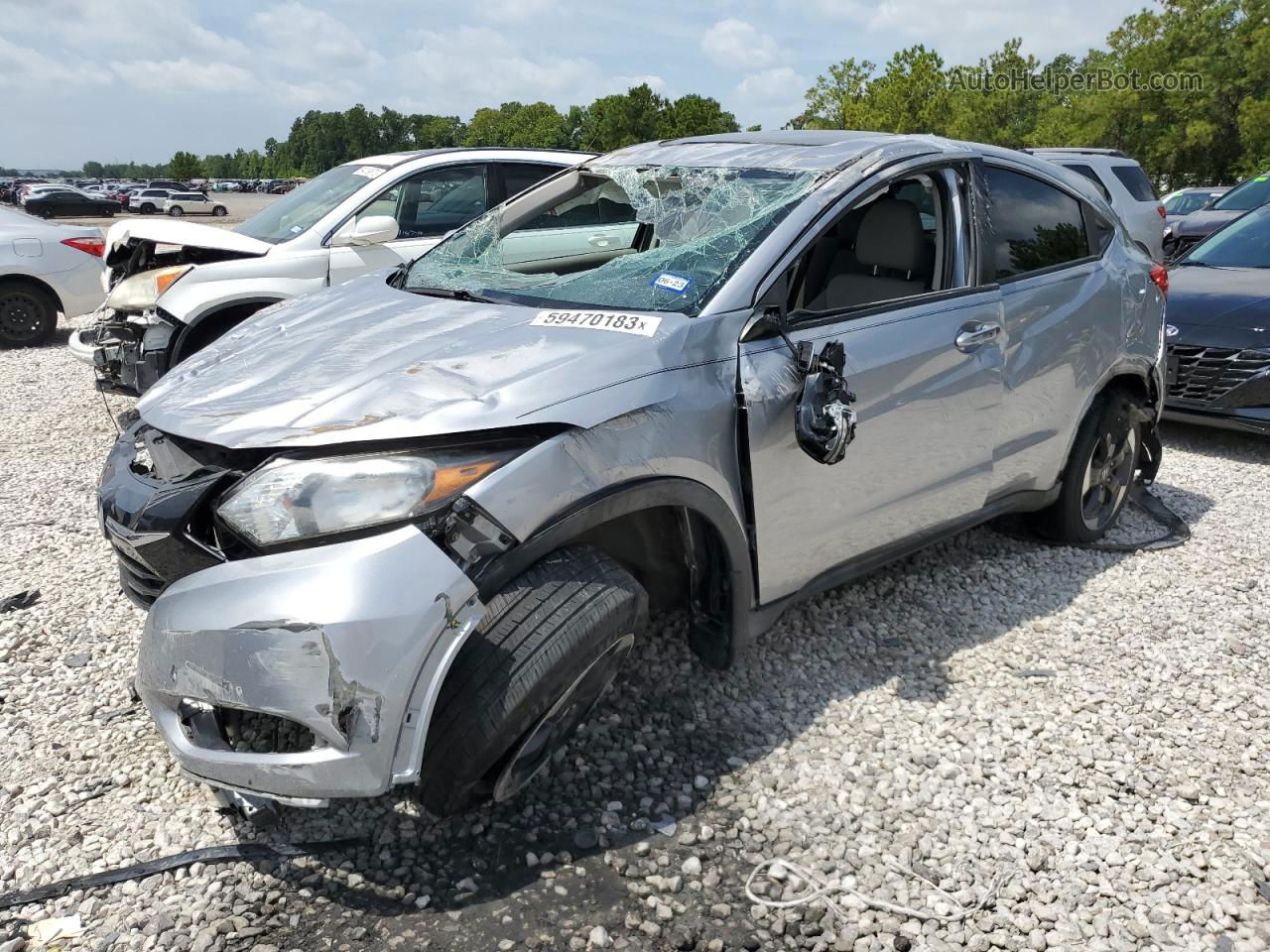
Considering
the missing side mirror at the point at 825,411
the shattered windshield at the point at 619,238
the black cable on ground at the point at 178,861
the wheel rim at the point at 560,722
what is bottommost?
the black cable on ground at the point at 178,861

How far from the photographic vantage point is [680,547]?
2893 mm

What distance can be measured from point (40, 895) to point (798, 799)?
1892 millimetres

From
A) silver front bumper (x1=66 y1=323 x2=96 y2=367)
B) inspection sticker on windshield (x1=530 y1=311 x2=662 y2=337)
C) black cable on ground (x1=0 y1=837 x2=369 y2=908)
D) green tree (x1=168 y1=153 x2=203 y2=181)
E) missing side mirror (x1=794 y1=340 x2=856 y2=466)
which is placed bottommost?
black cable on ground (x1=0 y1=837 x2=369 y2=908)

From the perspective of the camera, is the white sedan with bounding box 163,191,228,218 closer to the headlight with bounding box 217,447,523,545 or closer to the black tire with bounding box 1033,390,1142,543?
the black tire with bounding box 1033,390,1142,543

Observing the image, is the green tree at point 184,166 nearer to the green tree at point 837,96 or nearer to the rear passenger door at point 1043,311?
the green tree at point 837,96

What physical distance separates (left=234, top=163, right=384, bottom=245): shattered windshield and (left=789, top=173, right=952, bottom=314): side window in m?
3.96

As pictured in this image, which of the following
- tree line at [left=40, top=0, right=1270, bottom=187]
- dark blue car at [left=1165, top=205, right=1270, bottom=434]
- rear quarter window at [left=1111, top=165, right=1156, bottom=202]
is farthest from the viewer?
tree line at [left=40, top=0, right=1270, bottom=187]

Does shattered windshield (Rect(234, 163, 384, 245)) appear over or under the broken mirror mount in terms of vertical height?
over

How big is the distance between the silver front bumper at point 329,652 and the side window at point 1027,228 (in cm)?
248

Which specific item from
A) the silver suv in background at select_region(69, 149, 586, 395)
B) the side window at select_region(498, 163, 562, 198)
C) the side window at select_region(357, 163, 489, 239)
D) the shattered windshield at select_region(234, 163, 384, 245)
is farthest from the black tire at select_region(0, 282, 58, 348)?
the side window at select_region(498, 163, 562, 198)

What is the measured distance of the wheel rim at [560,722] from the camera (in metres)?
2.38

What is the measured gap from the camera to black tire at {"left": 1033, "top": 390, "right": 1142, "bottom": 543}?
4281mm

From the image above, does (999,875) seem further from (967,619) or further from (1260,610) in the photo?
(1260,610)


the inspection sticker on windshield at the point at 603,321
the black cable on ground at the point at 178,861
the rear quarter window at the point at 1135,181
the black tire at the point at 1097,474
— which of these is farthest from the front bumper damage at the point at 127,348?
the rear quarter window at the point at 1135,181
